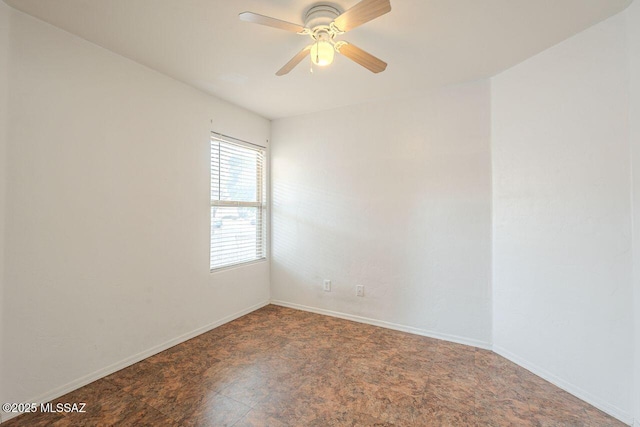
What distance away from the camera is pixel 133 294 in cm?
229

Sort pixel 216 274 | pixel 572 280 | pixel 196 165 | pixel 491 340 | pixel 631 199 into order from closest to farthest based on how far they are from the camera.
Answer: pixel 631 199, pixel 572 280, pixel 491 340, pixel 196 165, pixel 216 274

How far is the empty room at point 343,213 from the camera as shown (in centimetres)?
169

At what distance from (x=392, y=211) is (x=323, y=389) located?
1.84 m

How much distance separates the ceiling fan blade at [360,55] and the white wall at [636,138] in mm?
1462

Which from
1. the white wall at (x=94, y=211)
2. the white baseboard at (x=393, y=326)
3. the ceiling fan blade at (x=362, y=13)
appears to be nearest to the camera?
the ceiling fan blade at (x=362, y=13)

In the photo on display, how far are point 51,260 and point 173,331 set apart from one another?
3.91 ft

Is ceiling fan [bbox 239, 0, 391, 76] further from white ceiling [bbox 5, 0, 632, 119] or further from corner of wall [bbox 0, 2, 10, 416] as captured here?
corner of wall [bbox 0, 2, 10, 416]

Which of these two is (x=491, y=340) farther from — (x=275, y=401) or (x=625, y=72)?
(x=625, y=72)

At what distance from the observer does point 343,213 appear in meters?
3.29

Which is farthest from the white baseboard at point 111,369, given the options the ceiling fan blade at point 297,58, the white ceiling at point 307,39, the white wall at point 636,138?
the white wall at point 636,138

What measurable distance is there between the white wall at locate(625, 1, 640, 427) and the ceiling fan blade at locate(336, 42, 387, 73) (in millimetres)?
1462

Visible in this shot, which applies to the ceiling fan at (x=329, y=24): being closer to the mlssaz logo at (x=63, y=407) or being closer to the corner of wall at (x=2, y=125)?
the corner of wall at (x=2, y=125)

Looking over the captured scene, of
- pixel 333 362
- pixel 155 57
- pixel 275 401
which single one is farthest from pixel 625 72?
pixel 155 57

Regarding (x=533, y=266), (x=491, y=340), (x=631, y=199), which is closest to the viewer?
(x=631, y=199)
